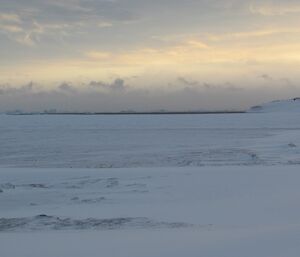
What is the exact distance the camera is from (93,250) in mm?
5914

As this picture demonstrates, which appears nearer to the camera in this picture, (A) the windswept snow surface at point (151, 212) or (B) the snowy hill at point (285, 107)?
(A) the windswept snow surface at point (151, 212)

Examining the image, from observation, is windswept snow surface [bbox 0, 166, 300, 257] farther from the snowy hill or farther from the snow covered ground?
the snowy hill

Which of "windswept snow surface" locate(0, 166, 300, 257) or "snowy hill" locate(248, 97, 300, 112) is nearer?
"windswept snow surface" locate(0, 166, 300, 257)

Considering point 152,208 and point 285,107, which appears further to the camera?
point 285,107

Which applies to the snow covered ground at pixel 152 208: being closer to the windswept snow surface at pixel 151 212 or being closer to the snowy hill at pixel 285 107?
the windswept snow surface at pixel 151 212

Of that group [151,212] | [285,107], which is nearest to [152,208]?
[151,212]

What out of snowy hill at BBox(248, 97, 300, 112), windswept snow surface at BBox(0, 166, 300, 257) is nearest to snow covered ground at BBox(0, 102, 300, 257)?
windswept snow surface at BBox(0, 166, 300, 257)

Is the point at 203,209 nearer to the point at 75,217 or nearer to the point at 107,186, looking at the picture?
the point at 75,217

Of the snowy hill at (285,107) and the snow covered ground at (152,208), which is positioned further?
the snowy hill at (285,107)

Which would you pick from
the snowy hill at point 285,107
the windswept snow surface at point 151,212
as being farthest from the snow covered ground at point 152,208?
the snowy hill at point 285,107

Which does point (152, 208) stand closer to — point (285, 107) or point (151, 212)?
point (151, 212)

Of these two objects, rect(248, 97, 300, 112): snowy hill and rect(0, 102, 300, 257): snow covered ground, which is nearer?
rect(0, 102, 300, 257): snow covered ground

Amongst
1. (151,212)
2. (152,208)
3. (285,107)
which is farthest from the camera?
(285,107)

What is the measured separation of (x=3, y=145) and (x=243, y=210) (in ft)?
55.7
